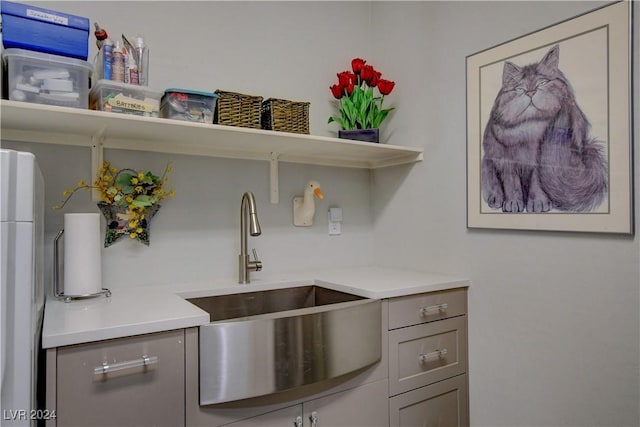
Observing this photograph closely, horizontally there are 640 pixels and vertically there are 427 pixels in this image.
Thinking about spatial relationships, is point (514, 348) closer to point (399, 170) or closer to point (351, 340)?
point (351, 340)

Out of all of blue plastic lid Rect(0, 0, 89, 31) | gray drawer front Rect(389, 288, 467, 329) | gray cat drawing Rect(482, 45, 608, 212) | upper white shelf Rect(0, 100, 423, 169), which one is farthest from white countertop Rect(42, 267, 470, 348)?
blue plastic lid Rect(0, 0, 89, 31)

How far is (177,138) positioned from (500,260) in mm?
1428

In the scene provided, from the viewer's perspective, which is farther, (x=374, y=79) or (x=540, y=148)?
(x=374, y=79)

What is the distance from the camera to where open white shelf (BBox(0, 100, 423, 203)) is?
134 centimetres

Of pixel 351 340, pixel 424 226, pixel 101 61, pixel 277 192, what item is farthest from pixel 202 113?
pixel 424 226

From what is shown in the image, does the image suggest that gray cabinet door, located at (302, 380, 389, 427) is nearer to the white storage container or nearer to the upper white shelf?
the upper white shelf

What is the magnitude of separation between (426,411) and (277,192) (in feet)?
3.89

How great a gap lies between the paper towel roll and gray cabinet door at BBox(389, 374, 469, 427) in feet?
3.97

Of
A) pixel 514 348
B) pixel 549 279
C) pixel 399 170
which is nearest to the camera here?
pixel 549 279

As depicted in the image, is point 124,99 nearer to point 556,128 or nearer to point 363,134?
point 363,134

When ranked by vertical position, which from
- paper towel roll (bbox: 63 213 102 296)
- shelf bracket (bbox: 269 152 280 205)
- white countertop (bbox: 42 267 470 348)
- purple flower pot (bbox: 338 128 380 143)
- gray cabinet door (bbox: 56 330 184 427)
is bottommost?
gray cabinet door (bbox: 56 330 184 427)

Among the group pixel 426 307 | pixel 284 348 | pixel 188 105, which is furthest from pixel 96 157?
pixel 426 307

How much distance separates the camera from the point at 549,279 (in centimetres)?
158

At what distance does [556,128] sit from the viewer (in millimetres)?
1544
